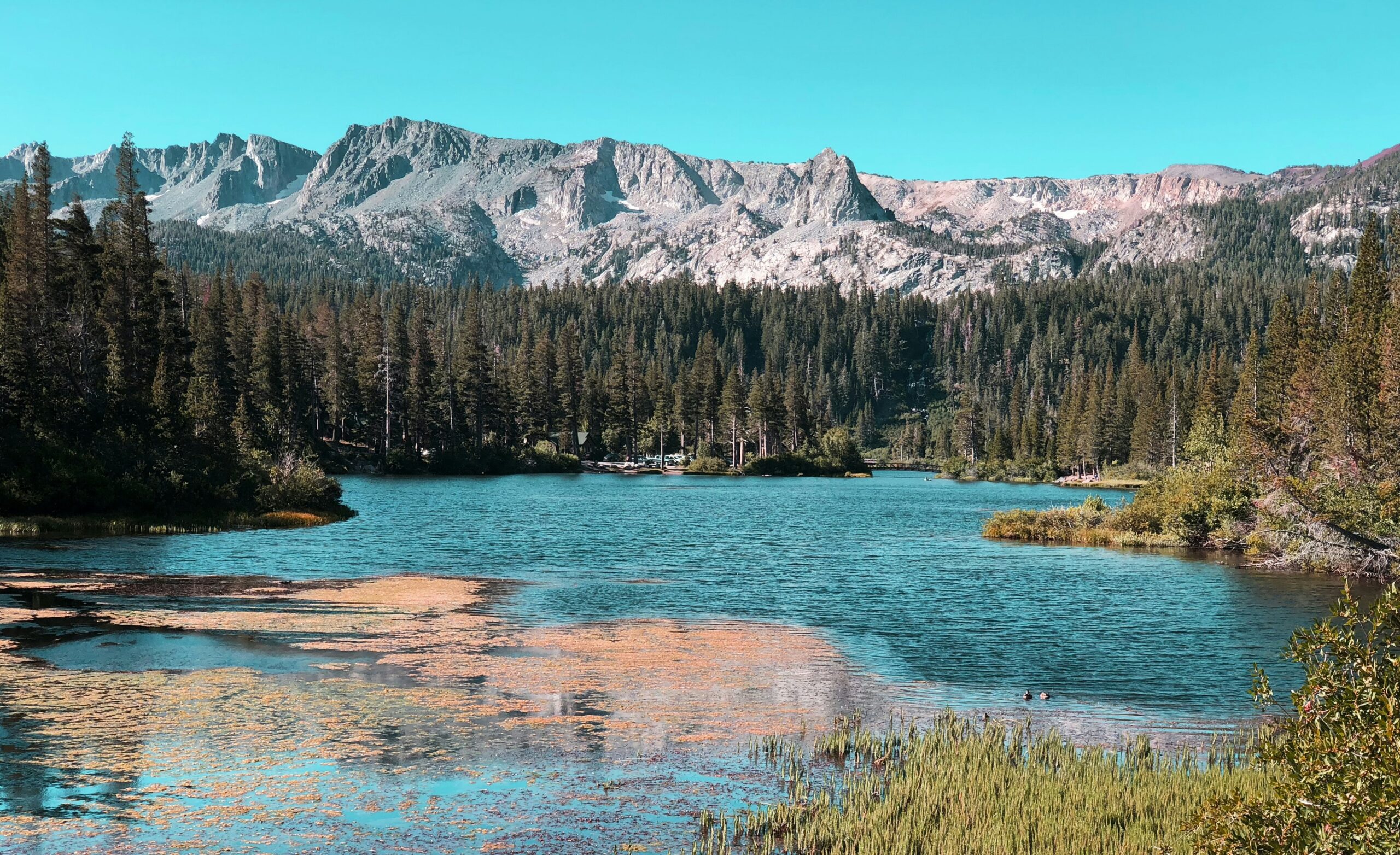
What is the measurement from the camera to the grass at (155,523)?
50.2m

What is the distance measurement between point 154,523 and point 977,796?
172 feet

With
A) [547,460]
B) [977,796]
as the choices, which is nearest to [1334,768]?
[977,796]

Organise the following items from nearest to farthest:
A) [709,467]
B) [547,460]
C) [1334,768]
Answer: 1. [1334,768]
2. [547,460]
3. [709,467]

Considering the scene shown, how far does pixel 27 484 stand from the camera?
2047 inches

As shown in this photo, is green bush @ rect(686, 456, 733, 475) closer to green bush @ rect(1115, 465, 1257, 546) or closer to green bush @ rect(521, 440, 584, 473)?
green bush @ rect(521, 440, 584, 473)

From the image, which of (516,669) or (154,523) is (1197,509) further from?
(154,523)

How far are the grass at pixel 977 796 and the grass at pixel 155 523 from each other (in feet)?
149

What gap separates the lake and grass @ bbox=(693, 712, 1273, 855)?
98 cm

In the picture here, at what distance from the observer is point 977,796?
15.4 metres

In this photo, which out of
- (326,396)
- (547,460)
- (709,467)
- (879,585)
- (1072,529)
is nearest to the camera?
(879,585)

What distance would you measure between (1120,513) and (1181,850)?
58562 millimetres

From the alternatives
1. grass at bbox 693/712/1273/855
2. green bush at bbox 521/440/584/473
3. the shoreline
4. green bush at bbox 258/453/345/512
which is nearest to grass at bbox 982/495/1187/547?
the shoreline

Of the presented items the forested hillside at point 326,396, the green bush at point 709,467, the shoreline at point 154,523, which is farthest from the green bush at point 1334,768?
the green bush at point 709,467

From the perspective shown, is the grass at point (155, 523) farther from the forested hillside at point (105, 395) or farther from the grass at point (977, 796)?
the grass at point (977, 796)
